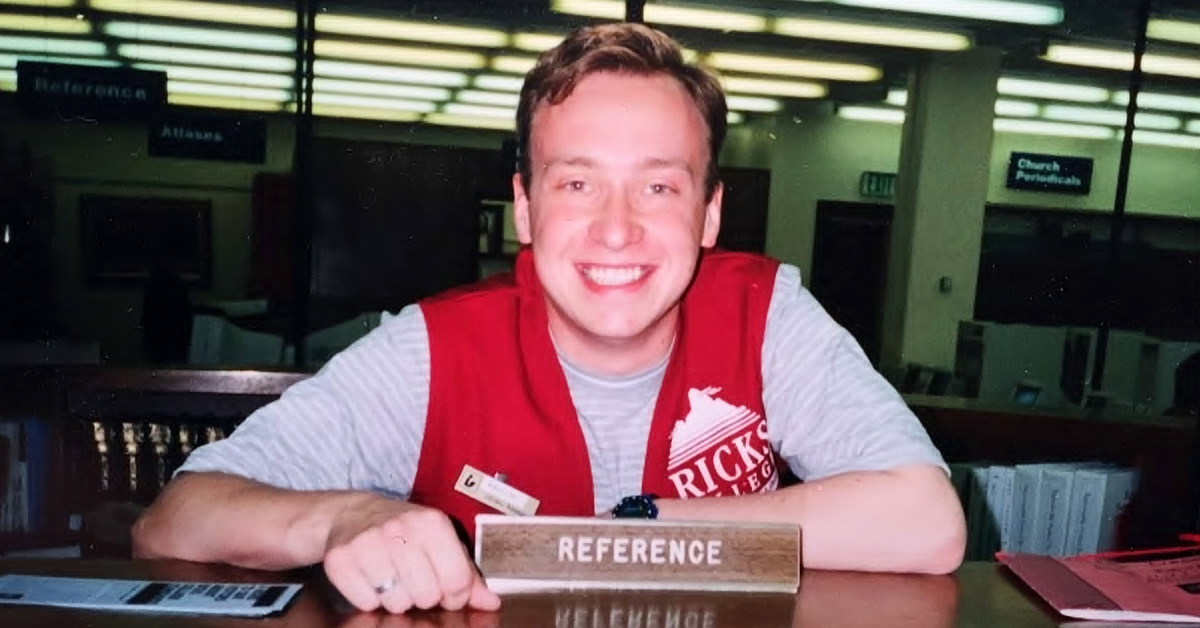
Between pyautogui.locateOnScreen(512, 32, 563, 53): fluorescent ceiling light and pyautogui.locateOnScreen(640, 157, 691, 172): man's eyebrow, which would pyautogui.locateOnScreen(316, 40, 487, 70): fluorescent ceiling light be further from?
pyautogui.locateOnScreen(640, 157, 691, 172): man's eyebrow

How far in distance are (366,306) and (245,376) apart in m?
2.76

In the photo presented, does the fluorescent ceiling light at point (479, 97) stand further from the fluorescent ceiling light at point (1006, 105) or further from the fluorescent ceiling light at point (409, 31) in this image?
the fluorescent ceiling light at point (1006, 105)

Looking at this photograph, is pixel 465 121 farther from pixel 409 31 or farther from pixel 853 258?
pixel 853 258

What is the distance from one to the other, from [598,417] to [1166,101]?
652 cm

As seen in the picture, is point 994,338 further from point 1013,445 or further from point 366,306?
point 366,306

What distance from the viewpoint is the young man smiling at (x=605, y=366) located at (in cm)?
121

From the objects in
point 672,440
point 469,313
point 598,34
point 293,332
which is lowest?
point 293,332

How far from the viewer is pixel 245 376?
8.27 feet

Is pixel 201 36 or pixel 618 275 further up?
pixel 201 36

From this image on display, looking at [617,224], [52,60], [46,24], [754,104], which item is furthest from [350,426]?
[754,104]

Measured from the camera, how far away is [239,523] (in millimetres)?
969

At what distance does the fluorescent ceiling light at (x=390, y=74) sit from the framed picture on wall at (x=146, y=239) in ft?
3.37

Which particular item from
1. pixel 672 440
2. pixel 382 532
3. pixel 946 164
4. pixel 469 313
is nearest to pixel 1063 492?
pixel 672 440

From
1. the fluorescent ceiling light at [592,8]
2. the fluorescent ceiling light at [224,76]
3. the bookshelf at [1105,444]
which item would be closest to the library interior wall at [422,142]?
the fluorescent ceiling light at [224,76]
